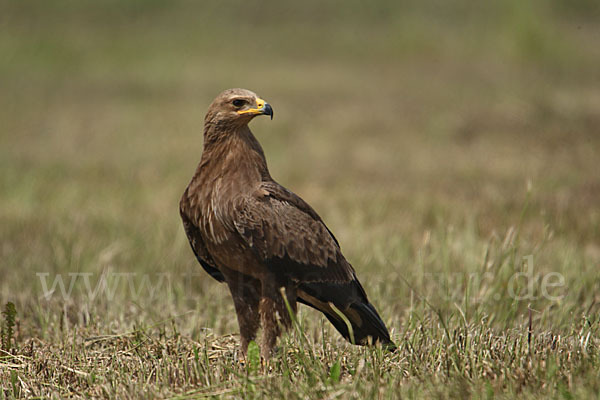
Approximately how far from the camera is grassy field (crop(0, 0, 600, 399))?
3129 millimetres

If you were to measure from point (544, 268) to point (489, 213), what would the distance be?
182 cm

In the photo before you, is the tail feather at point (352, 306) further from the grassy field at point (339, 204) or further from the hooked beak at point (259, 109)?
the hooked beak at point (259, 109)

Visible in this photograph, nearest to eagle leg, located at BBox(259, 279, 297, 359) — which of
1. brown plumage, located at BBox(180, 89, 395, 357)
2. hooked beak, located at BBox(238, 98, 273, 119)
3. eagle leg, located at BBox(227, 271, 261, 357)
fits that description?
brown plumage, located at BBox(180, 89, 395, 357)

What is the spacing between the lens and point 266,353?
11.3 feet

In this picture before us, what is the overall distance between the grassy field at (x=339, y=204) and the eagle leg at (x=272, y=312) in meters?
0.14

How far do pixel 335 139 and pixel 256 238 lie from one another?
313 inches

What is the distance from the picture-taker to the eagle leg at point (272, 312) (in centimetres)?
340

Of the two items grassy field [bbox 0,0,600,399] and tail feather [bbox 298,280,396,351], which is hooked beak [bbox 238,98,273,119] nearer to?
tail feather [bbox 298,280,396,351]

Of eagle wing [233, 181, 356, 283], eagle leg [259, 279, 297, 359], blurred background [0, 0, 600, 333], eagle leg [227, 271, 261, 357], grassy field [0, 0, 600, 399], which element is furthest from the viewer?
blurred background [0, 0, 600, 333]

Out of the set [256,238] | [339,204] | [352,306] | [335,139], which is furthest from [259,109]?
[335,139]

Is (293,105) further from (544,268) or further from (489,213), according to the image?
(544,268)

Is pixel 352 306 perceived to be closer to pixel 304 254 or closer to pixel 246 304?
pixel 304 254

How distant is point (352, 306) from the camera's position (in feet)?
11.7

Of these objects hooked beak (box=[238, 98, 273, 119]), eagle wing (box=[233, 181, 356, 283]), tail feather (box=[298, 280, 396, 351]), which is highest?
hooked beak (box=[238, 98, 273, 119])
